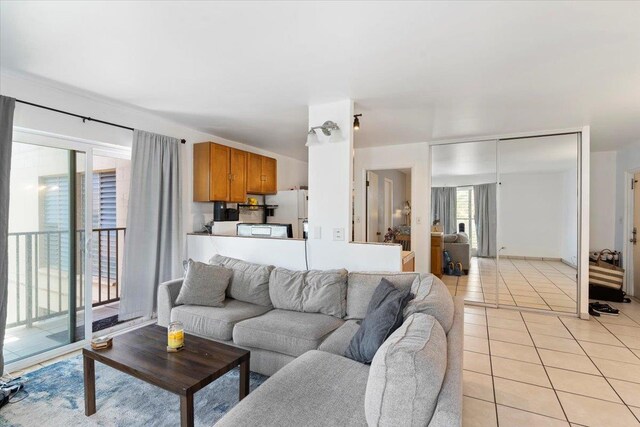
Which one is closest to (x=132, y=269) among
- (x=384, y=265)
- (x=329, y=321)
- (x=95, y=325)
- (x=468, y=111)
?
(x=95, y=325)

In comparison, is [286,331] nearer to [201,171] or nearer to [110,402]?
[110,402]

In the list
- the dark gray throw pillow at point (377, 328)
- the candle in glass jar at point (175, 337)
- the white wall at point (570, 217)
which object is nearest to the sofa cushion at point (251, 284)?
the candle in glass jar at point (175, 337)

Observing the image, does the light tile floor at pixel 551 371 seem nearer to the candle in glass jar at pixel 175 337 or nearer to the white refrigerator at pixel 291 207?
the candle in glass jar at pixel 175 337

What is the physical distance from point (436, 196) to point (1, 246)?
4827 millimetres

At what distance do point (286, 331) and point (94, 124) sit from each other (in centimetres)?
277

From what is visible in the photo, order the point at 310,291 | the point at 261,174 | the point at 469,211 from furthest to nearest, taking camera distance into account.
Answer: the point at 261,174
the point at 469,211
the point at 310,291

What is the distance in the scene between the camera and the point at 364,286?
2598 millimetres

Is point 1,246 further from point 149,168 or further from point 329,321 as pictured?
point 329,321

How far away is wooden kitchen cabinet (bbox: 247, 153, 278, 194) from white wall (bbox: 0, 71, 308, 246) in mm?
496

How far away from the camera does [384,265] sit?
2838mm

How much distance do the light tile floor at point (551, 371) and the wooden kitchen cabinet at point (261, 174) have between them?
3.46 m

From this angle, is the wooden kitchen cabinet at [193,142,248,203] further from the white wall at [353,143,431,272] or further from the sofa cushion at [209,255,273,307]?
the white wall at [353,143,431,272]

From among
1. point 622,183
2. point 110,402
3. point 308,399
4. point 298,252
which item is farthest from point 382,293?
point 622,183

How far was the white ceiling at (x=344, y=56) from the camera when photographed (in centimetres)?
171
